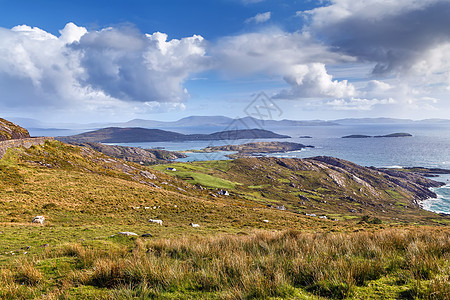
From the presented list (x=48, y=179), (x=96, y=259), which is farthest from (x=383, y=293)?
(x=48, y=179)

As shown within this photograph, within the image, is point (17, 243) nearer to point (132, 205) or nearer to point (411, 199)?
point (132, 205)

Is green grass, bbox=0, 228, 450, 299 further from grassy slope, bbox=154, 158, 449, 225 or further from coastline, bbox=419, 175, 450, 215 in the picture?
coastline, bbox=419, 175, 450, 215

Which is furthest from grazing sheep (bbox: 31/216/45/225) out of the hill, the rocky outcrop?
the hill

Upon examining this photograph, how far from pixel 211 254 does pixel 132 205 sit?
24700mm

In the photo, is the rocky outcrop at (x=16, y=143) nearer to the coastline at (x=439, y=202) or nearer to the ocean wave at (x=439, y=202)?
the coastline at (x=439, y=202)

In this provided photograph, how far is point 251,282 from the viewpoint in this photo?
17.3 ft

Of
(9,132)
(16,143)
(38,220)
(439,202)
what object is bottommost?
(439,202)

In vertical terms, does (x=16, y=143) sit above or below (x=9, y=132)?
below

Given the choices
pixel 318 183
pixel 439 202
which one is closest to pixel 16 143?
pixel 318 183

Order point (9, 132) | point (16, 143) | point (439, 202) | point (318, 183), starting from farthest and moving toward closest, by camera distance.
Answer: point (318, 183) < point (439, 202) < point (9, 132) < point (16, 143)

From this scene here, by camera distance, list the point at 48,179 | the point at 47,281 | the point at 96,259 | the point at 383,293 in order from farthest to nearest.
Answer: the point at 48,179, the point at 96,259, the point at 47,281, the point at 383,293

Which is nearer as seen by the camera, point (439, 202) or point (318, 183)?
point (439, 202)

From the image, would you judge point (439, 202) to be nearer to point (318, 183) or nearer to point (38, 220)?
point (318, 183)

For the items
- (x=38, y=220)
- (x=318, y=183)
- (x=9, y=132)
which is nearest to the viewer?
(x=38, y=220)
